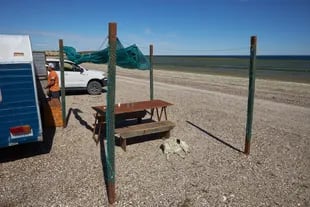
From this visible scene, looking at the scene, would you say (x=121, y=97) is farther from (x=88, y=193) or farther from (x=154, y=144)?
(x=88, y=193)

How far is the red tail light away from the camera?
5238 millimetres

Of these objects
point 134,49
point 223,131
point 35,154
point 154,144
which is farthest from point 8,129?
point 223,131

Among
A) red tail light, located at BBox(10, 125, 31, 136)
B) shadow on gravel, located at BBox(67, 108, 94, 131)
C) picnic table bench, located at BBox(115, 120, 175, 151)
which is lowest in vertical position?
shadow on gravel, located at BBox(67, 108, 94, 131)

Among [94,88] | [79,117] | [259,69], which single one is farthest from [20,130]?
[259,69]

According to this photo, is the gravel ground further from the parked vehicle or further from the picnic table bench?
the parked vehicle

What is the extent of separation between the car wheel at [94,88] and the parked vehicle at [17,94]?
9.07 meters

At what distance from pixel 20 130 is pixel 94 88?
372 inches

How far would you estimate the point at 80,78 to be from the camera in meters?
14.2

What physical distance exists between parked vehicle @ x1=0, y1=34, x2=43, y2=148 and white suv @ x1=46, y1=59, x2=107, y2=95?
864cm

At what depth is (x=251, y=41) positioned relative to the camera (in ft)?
18.3

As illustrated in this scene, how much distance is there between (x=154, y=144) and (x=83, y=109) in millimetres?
5296

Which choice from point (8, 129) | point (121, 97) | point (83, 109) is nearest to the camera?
point (8, 129)

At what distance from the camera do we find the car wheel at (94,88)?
47.7 ft

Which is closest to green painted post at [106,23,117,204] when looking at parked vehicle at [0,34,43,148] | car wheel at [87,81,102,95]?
parked vehicle at [0,34,43,148]
